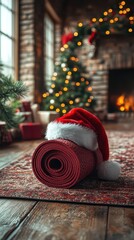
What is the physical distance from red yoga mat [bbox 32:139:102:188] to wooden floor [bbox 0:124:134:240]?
34 cm

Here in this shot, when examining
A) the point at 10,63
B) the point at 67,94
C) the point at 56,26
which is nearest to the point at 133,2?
the point at 56,26

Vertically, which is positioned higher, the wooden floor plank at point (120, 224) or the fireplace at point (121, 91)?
the fireplace at point (121, 91)

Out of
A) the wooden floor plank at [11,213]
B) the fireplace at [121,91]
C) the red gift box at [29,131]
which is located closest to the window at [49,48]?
the fireplace at [121,91]

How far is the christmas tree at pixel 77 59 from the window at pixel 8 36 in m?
1.27

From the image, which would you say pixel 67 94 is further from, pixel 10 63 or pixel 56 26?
pixel 56 26

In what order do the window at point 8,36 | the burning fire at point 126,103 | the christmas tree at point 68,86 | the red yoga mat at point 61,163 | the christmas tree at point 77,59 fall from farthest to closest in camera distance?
the burning fire at point 126,103 < the christmas tree at point 77,59 < the christmas tree at point 68,86 < the window at point 8,36 < the red yoga mat at point 61,163

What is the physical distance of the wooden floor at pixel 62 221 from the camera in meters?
1.31

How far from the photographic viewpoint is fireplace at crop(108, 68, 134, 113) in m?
8.32

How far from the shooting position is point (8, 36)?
597 cm

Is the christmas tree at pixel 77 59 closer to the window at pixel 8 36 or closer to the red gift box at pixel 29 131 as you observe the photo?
the window at pixel 8 36

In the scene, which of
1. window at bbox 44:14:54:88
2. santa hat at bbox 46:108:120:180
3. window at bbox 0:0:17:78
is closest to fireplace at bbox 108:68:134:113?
window at bbox 44:14:54:88

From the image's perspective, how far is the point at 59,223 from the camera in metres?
1.44

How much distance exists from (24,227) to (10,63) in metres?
5.13

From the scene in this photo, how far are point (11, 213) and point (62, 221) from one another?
0.29 meters
